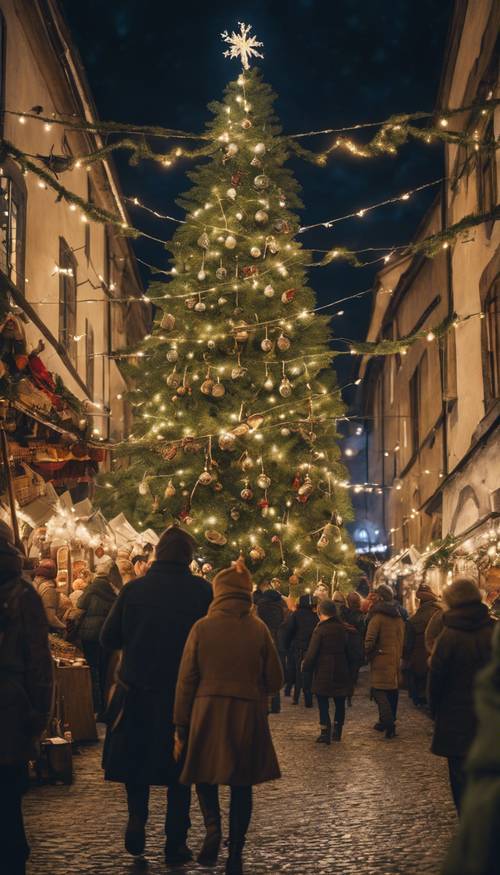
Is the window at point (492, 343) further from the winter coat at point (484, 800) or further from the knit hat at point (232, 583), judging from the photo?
the winter coat at point (484, 800)

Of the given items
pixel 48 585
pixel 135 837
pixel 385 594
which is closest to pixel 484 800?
pixel 135 837

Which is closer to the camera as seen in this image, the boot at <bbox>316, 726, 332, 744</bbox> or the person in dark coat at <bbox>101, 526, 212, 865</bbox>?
the person in dark coat at <bbox>101, 526, 212, 865</bbox>

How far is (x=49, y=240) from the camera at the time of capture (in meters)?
22.6

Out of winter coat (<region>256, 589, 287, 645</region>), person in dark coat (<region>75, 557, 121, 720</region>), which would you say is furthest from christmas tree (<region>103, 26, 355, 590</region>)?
person in dark coat (<region>75, 557, 121, 720</region>)

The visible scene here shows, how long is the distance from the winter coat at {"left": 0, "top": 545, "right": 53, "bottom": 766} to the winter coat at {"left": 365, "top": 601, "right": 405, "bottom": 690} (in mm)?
9395

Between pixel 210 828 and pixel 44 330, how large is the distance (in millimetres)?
15122

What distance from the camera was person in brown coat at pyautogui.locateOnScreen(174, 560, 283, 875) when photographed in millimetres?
7027

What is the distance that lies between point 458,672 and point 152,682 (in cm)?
193

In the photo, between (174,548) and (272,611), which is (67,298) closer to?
(272,611)

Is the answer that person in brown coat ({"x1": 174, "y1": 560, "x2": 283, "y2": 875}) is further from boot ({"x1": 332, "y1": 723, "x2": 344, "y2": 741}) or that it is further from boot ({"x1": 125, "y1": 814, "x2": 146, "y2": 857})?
boot ({"x1": 332, "y1": 723, "x2": 344, "y2": 741})

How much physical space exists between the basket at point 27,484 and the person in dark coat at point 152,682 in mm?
7743

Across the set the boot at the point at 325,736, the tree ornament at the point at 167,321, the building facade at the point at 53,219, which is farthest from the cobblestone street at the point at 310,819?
the tree ornament at the point at 167,321

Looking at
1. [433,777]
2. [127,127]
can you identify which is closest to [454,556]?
[433,777]

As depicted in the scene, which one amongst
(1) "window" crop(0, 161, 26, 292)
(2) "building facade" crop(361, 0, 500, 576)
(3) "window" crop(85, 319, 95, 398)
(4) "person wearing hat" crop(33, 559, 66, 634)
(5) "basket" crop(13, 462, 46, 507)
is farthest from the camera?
(3) "window" crop(85, 319, 95, 398)
